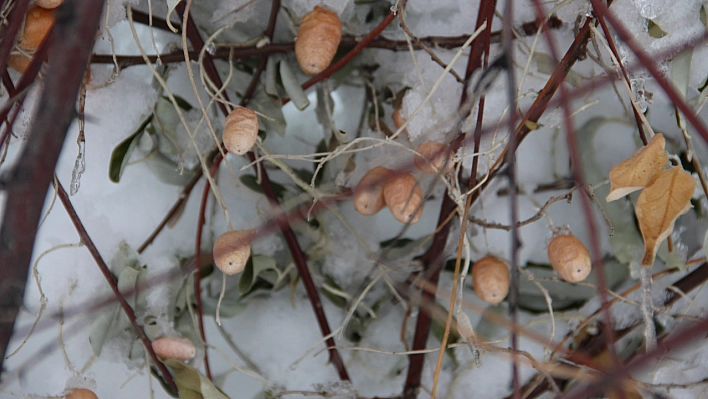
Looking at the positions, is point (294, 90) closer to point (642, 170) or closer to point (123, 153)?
point (123, 153)

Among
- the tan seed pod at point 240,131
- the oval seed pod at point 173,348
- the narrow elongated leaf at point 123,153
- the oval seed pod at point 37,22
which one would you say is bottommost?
the oval seed pod at point 173,348

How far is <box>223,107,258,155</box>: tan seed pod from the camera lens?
0.36 metres

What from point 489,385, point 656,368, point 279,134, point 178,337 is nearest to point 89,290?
point 178,337

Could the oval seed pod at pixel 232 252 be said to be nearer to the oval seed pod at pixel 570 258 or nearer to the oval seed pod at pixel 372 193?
the oval seed pod at pixel 372 193

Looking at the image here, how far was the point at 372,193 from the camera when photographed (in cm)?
43

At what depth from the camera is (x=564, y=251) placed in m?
0.42

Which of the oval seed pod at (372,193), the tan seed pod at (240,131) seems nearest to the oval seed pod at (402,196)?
the oval seed pod at (372,193)

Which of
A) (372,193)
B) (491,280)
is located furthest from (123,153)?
(491,280)

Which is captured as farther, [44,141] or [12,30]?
[12,30]

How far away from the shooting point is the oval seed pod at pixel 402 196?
0.42 meters

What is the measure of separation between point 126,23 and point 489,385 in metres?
0.46

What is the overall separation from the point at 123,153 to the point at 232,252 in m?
0.15

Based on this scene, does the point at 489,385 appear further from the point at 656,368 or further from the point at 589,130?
the point at 589,130

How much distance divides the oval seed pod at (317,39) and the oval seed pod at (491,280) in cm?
20
